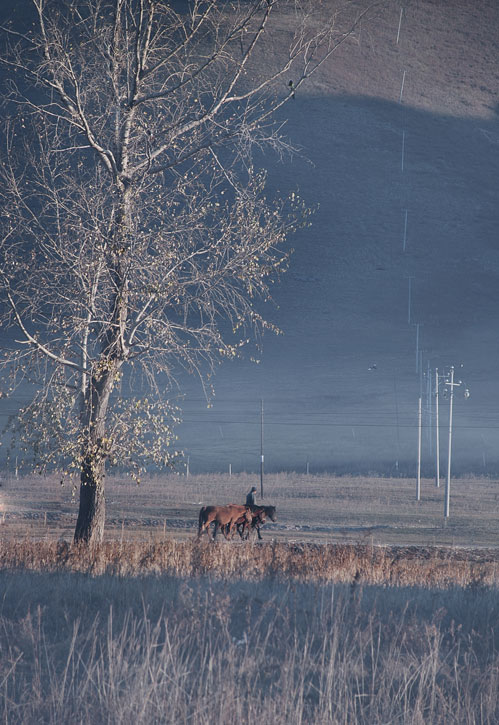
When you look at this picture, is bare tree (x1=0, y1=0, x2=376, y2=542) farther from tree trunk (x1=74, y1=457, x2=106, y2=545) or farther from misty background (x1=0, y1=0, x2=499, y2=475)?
misty background (x1=0, y1=0, x2=499, y2=475)

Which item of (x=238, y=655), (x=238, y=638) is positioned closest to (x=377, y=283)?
(x=238, y=638)

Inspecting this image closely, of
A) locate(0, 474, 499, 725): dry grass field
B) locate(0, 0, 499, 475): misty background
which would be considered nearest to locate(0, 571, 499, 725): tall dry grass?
locate(0, 474, 499, 725): dry grass field

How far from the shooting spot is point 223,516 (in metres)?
23.4

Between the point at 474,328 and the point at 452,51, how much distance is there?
111 meters

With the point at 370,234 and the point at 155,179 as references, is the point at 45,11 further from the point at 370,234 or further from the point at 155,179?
the point at 370,234

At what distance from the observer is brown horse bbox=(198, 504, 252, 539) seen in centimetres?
2322

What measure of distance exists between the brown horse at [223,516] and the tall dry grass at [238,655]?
1291 cm

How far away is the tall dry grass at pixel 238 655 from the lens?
5.38 meters

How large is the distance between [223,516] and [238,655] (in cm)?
1688

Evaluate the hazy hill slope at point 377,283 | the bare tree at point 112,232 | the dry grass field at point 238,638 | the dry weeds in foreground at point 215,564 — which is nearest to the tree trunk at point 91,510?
the bare tree at point 112,232

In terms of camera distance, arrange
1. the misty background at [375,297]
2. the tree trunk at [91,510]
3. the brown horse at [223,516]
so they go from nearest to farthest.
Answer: the tree trunk at [91,510] → the brown horse at [223,516] → the misty background at [375,297]

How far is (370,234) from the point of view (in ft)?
454

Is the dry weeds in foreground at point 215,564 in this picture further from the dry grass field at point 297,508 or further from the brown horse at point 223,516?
the brown horse at point 223,516

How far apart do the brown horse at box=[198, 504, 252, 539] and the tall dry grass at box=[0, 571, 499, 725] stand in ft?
42.3
